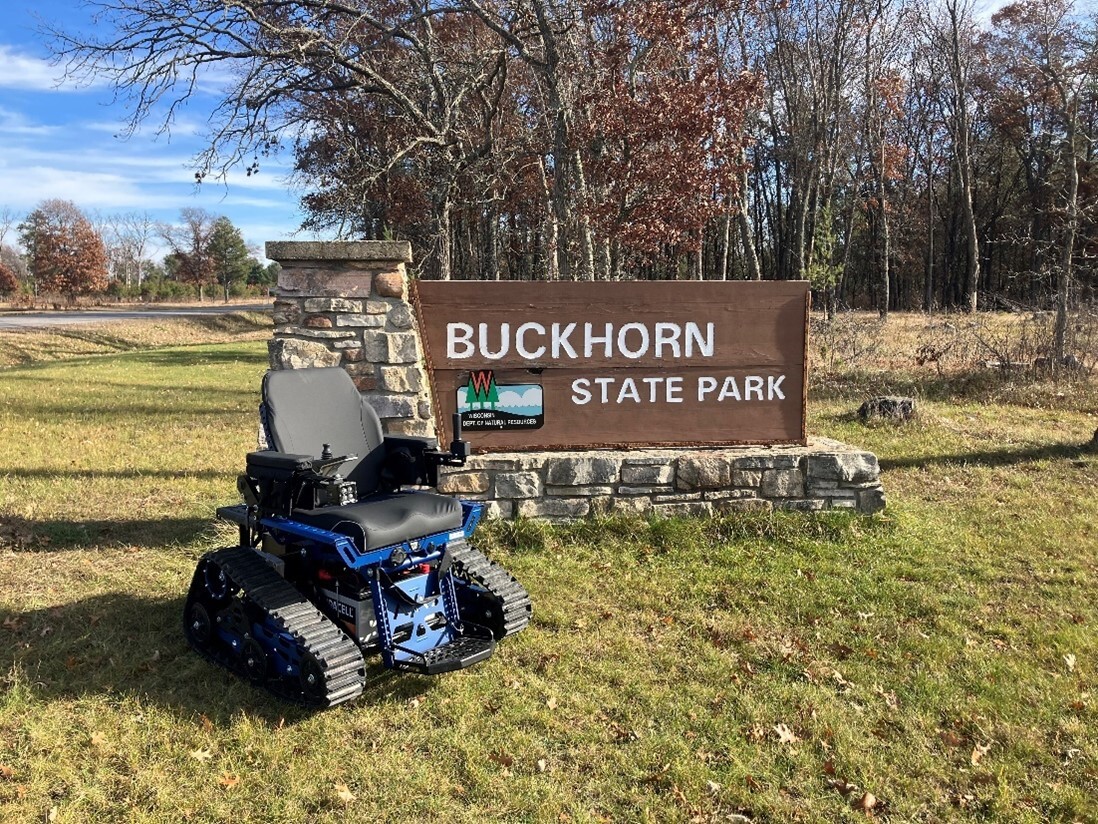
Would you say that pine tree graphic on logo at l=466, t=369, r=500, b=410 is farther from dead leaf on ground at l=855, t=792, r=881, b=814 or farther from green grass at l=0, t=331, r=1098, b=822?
dead leaf on ground at l=855, t=792, r=881, b=814

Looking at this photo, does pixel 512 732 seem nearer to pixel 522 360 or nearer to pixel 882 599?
pixel 882 599

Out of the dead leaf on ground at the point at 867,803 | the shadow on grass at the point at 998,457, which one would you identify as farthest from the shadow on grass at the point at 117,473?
the shadow on grass at the point at 998,457

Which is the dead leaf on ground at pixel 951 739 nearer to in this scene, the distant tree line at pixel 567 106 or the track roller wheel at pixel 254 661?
the track roller wheel at pixel 254 661

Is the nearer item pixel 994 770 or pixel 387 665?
pixel 994 770

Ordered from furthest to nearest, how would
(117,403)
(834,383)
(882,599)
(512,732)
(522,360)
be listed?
(834,383), (117,403), (522,360), (882,599), (512,732)

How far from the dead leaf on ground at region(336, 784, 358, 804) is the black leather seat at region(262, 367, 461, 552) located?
86 centimetres

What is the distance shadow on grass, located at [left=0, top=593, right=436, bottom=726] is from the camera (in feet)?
11.2

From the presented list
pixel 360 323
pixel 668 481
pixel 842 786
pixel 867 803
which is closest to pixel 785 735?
pixel 842 786

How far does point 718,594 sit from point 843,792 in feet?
5.98

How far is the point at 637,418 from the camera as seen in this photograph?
5.72m

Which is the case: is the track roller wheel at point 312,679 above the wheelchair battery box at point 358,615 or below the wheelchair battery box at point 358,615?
below

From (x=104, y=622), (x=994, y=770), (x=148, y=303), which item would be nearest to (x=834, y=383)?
(x=994, y=770)

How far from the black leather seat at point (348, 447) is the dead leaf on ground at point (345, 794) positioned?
861 mm

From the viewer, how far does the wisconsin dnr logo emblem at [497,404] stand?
5.52m
